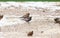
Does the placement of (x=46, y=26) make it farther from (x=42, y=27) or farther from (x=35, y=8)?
(x=35, y=8)

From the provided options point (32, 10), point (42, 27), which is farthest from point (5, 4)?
point (42, 27)

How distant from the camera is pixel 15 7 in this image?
858mm

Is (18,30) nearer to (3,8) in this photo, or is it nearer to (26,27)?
(26,27)

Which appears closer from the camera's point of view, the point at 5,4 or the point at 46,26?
the point at 46,26

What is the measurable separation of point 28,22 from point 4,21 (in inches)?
4.9

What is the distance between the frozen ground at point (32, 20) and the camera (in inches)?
29.2

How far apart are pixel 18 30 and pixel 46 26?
0.46 ft

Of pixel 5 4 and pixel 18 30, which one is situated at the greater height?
pixel 5 4

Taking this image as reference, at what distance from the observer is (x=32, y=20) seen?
792 millimetres

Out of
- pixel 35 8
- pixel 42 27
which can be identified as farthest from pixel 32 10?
pixel 42 27

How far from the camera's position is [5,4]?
2.91 feet

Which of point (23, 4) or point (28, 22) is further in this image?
point (23, 4)

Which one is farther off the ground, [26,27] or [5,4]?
[5,4]

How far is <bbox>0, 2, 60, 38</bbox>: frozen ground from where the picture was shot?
29.2 inches
